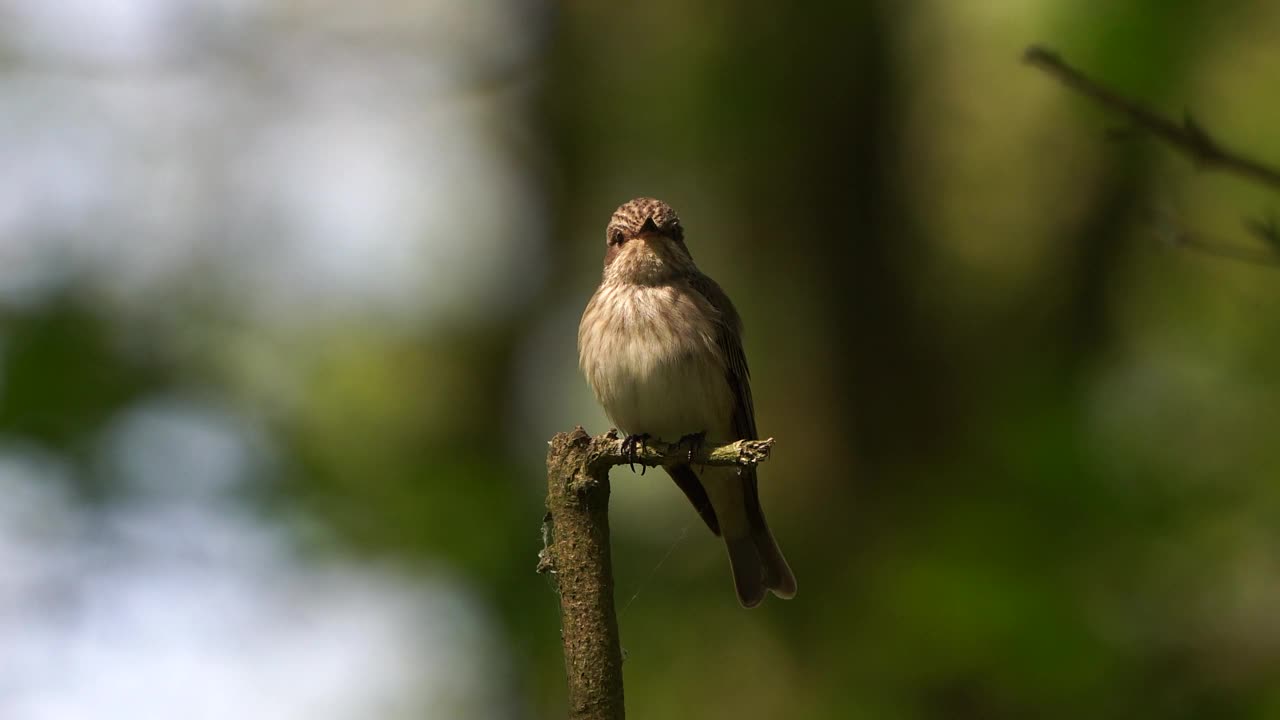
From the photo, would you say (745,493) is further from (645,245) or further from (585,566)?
(585,566)

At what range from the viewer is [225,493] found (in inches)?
376

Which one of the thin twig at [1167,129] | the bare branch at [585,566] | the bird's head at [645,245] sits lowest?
the bare branch at [585,566]

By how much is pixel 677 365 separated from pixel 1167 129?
385 centimetres

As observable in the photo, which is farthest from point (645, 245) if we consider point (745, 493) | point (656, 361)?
point (745, 493)

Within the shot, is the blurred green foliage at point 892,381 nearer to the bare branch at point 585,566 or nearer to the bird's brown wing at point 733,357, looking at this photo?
the bird's brown wing at point 733,357

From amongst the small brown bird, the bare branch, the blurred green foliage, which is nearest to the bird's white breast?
the small brown bird

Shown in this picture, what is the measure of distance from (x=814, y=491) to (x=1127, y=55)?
3.54 metres

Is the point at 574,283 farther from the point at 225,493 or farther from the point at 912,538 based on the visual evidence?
the point at 912,538

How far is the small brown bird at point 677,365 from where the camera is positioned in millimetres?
6336

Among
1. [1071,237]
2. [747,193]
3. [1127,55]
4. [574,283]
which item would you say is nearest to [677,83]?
[747,193]

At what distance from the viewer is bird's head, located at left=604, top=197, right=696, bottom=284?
21.5ft

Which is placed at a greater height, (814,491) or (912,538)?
(814,491)

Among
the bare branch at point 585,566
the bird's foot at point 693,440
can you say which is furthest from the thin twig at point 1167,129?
the bird's foot at point 693,440

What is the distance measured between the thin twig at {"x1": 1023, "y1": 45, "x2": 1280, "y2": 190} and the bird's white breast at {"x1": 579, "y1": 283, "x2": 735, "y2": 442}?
3708 millimetres
